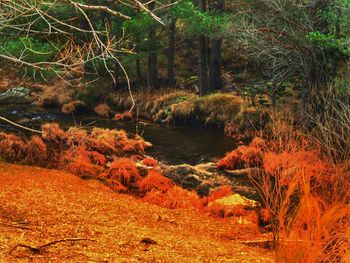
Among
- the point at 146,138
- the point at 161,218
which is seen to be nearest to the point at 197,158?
the point at 146,138

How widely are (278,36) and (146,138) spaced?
569 cm

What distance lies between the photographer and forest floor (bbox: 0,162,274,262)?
4797 millimetres

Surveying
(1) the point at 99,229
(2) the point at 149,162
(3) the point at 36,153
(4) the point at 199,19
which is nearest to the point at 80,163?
(3) the point at 36,153

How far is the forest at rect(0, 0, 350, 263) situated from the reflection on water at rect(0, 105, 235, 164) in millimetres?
87

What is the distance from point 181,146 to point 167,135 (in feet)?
6.27

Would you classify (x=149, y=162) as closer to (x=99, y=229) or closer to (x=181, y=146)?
(x=181, y=146)

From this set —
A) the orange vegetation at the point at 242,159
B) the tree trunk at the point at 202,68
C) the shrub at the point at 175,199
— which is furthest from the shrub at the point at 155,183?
the tree trunk at the point at 202,68

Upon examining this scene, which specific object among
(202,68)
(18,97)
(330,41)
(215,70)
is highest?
(330,41)

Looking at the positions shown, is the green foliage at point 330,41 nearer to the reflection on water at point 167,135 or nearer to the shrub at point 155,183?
the reflection on water at point 167,135

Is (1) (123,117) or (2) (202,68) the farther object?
(1) (123,117)

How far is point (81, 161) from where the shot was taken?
11195mm

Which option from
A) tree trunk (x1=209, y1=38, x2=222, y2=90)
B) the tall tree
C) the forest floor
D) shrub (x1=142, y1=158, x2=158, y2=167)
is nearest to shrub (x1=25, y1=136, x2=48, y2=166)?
the forest floor

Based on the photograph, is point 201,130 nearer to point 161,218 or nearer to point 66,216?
point 161,218

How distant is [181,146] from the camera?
49.6 ft
